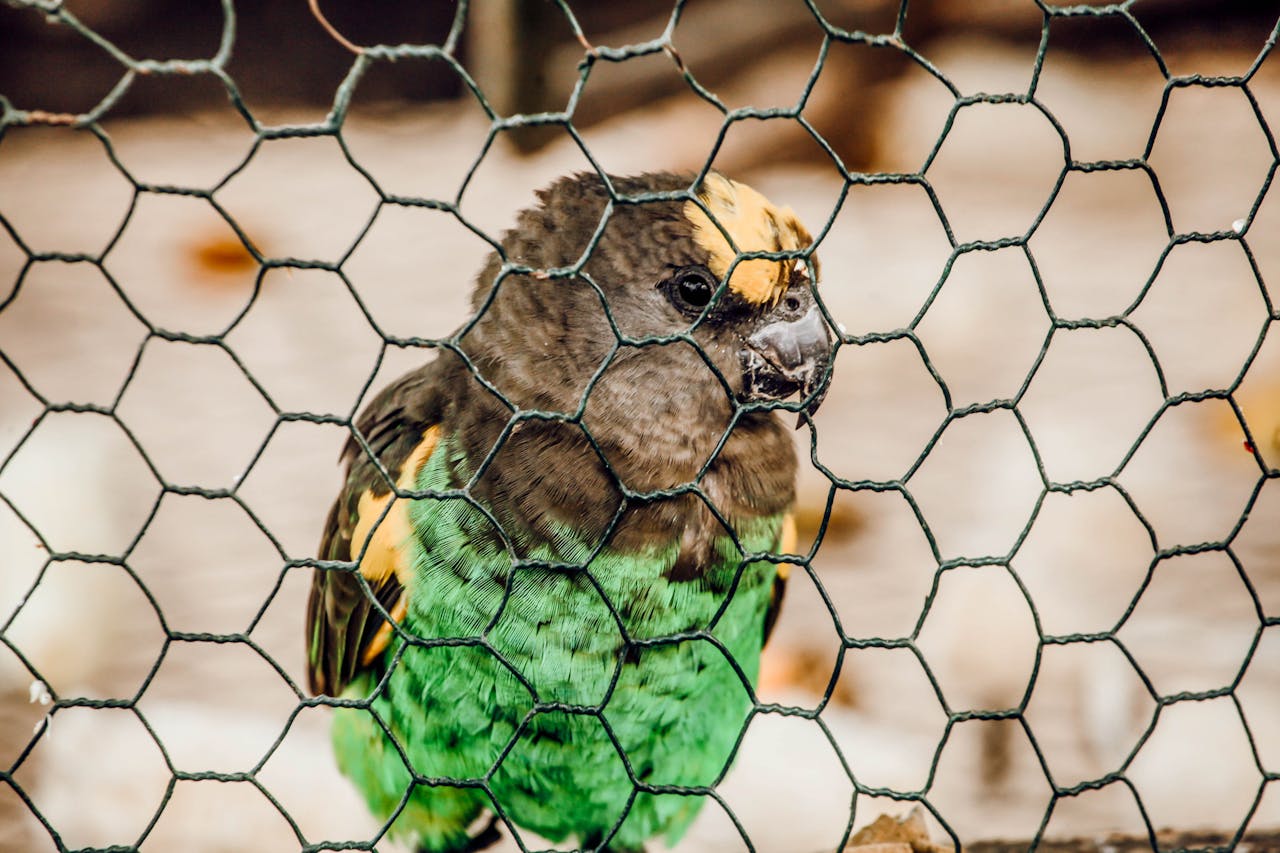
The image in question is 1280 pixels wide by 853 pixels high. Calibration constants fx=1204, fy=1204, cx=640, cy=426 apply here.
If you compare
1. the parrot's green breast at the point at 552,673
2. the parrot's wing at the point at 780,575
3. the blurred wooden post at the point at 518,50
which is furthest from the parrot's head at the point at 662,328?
the blurred wooden post at the point at 518,50

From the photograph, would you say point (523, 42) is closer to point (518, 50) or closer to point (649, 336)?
point (518, 50)

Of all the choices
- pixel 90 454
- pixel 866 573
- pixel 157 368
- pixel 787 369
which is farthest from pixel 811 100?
pixel 787 369

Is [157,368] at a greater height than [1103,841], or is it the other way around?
[1103,841]

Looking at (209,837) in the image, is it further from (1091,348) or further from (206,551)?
(1091,348)

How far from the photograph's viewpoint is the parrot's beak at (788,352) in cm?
163

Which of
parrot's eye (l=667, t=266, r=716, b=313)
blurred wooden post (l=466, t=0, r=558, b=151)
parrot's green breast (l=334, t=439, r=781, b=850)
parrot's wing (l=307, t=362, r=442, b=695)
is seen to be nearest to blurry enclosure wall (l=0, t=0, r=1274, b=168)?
blurred wooden post (l=466, t=0, r=558, b=151)

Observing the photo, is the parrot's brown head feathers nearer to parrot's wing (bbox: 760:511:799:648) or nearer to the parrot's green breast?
the parrot's green breast

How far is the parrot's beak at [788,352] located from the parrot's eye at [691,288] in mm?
85

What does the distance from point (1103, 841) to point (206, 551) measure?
2348 millimetres

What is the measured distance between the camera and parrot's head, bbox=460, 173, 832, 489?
1628 mm

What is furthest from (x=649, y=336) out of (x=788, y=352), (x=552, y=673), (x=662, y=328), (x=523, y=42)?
(x=523, y=42)

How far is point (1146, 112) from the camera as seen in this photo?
4250mm

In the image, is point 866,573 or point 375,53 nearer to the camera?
point 375,53

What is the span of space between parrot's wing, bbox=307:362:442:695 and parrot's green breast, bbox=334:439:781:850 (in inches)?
1.3
